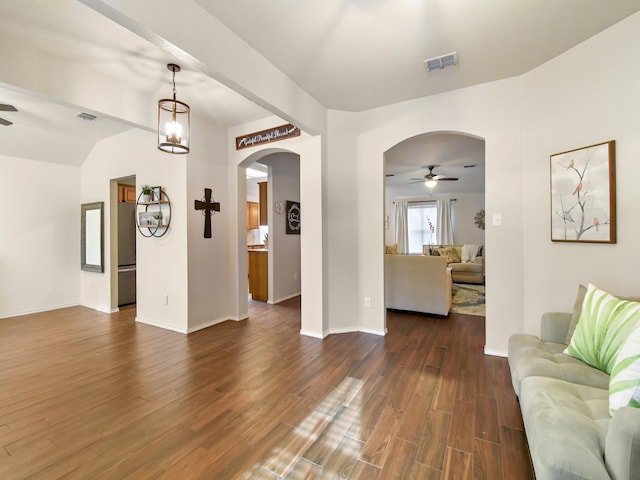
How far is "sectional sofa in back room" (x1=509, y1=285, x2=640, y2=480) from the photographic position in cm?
97

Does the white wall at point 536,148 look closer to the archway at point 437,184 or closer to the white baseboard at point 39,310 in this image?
the archway at point 437,184

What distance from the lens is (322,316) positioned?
129 inches

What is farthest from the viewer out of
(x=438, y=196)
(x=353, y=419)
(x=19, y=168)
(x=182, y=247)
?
(x=438, y=196)

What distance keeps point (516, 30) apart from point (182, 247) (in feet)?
12.4

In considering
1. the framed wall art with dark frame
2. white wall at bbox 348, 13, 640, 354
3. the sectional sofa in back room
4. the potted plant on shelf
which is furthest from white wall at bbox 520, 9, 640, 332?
the potted plant on shelf

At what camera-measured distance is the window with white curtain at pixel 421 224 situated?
9.20 meters

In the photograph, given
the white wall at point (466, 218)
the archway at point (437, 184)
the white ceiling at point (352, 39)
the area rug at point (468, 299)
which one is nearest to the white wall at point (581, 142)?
the white ceiling at point (352, 39)

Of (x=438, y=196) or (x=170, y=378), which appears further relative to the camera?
(x=438, y=196)

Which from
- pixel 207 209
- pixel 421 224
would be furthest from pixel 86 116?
pixel 421 224

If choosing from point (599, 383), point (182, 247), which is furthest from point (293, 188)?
point (599, 383)

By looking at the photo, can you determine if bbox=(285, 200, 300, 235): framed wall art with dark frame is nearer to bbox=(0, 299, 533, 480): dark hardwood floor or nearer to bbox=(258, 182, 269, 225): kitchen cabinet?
bbox=(258, 182, 269, 225): kitchen cabinet

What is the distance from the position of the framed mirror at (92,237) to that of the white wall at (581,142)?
5632 mm

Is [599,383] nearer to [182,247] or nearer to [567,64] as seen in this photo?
[567,64]

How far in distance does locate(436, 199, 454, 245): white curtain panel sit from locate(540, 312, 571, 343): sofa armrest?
23.6 feet
